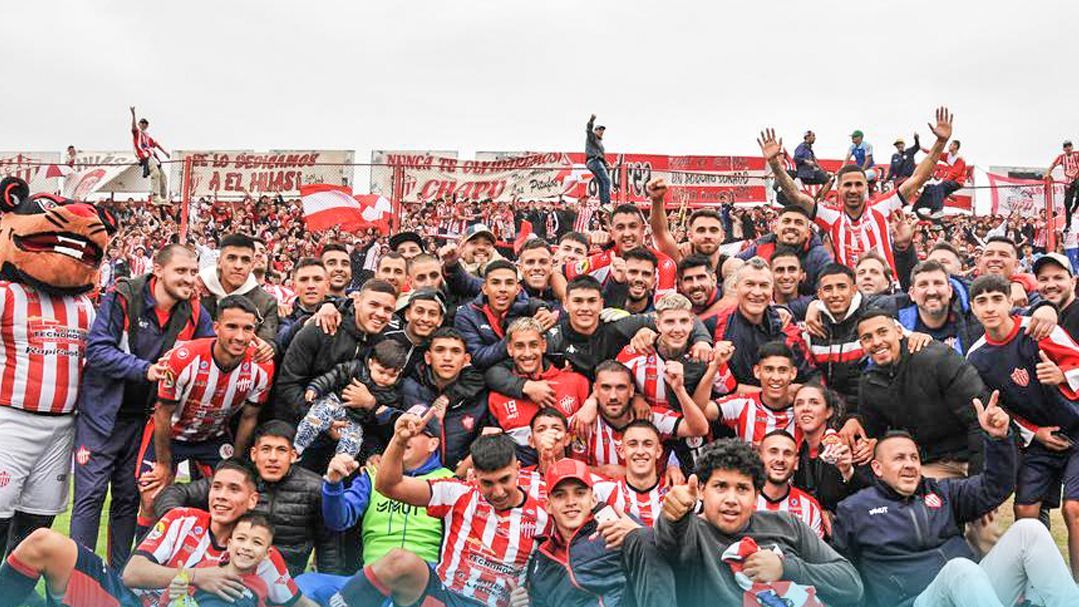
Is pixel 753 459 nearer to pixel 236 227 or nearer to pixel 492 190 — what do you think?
pixel 492 190

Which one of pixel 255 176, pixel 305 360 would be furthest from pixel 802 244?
pixel 255 176

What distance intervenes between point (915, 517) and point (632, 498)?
57.3 inches

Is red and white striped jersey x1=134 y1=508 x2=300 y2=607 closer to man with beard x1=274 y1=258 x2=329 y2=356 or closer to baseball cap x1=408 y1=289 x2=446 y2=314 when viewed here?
baseball cap x1=408 y1=289 x2=446 y2=314

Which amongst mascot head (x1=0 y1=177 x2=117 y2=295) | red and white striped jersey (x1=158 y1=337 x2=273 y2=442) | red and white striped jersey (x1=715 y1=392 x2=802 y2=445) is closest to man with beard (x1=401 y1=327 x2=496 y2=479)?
red and white striped jersey (x1=158 y1=337 x2=273 y2=442)

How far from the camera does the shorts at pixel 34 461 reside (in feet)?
17.0

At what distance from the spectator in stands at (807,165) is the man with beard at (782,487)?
9.48 meters

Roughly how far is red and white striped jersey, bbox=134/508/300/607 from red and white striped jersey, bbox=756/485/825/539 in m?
2.41

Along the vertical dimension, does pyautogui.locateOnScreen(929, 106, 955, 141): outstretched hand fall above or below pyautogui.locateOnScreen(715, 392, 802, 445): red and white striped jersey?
above

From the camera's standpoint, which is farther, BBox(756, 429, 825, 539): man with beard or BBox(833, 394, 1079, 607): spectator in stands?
BBox(756, 429, 825, 539): man with beard

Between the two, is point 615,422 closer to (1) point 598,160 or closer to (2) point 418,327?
(2) point 418,327

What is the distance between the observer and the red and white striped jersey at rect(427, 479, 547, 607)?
4664mm

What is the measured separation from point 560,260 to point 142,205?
16176 mm

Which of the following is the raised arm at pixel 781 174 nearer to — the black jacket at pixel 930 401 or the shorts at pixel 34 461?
the black jacket at pixel 930 401

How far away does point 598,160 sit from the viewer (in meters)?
14.9
